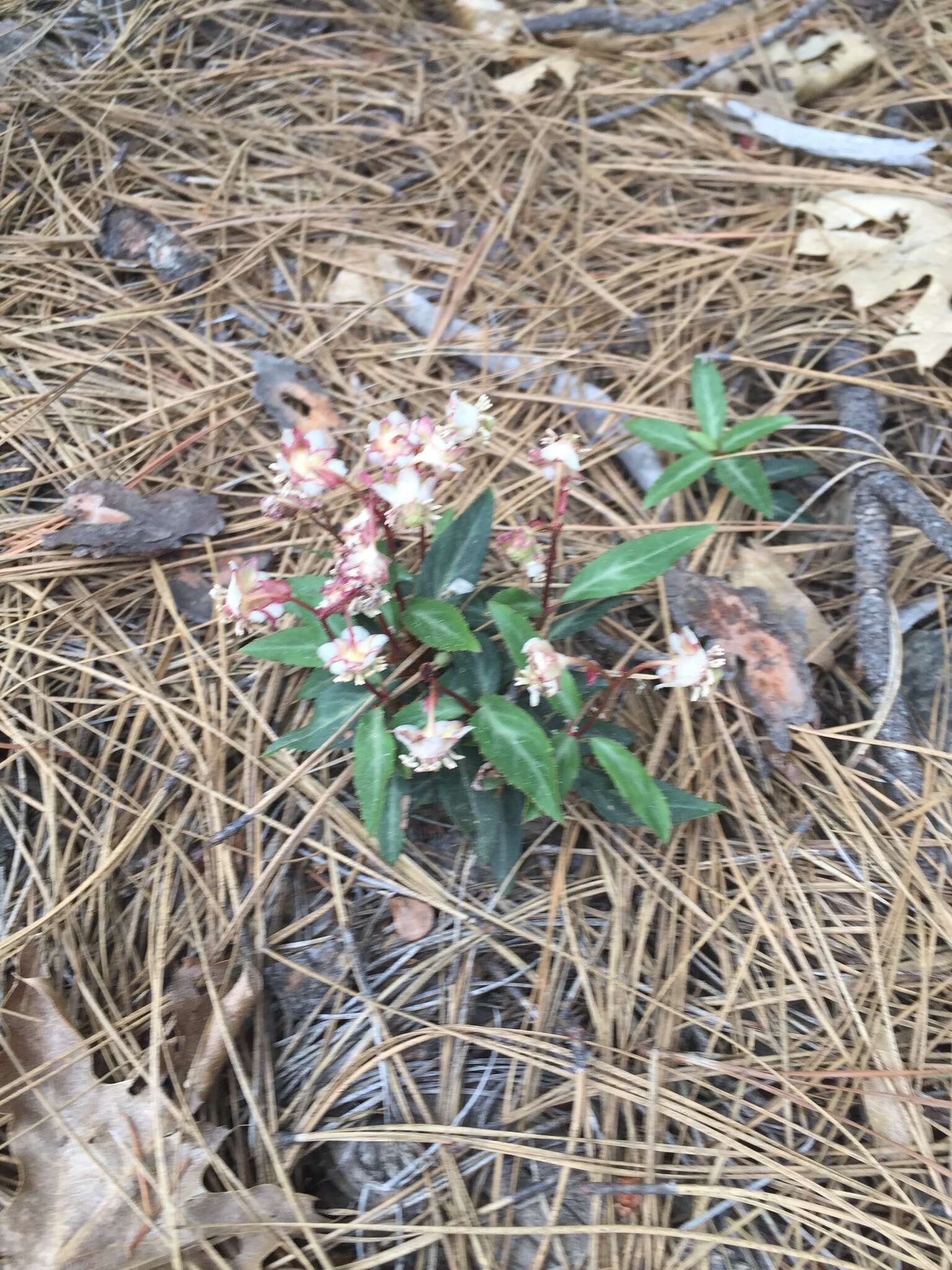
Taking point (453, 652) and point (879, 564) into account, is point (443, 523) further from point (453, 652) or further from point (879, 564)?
point (879, 564)

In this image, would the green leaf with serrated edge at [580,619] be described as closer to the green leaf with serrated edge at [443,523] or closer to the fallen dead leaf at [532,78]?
the green leaf with serrated edge at [443,523]

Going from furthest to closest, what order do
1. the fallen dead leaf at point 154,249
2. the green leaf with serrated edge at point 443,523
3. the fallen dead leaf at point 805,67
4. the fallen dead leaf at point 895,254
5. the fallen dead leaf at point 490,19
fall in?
the fallen dead leaf at point 490,19 < the fallen dead leaf at point 805,67 < the fallen dead leaf at point 154,249 < the fallen dead leaf at point 895,254 < the green leaf with serrated edge at point 443,523

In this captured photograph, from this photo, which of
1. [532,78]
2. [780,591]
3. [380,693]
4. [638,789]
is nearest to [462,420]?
[380,693]

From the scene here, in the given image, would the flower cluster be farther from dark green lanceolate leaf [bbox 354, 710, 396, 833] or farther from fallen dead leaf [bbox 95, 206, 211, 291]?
fallen dead leaf [bbox 95, 206, 211, 291]

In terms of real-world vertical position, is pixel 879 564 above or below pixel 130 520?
below

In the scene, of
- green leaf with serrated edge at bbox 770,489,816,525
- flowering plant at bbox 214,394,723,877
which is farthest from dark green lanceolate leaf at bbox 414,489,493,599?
green leaf with serrated edge at bbox 770,489,816,525

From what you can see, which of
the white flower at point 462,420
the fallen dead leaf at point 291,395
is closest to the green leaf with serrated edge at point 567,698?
the white flower at point 462,420
